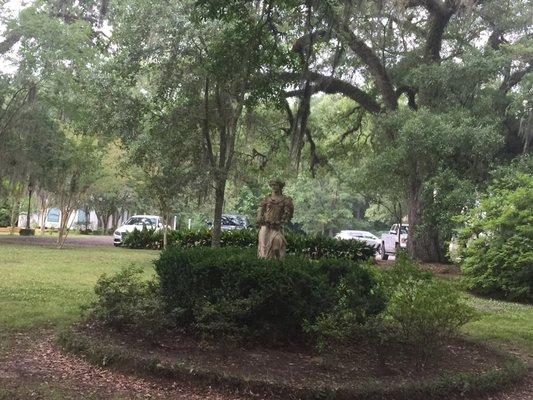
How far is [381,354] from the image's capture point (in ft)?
20.2

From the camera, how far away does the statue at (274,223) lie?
28.8 feet

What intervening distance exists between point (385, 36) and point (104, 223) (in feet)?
116

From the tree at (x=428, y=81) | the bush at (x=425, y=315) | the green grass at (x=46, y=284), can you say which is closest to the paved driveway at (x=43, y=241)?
the green grass at (x=46, y=284)

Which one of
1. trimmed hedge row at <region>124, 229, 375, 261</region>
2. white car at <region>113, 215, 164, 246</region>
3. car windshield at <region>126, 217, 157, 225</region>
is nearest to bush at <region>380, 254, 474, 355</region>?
trimmed hedge row at <region>124, 229, 375, 261</region>

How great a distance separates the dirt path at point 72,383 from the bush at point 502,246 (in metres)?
7.48

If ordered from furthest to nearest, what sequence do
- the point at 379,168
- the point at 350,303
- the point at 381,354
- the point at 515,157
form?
the point at 515,157 < the point at 379,168 < the point at 350,303 < the point at 381,354

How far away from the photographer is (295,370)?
19.7ft

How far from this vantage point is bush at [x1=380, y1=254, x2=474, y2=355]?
6.05 meters

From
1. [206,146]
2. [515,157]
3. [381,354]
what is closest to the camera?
[381,354]

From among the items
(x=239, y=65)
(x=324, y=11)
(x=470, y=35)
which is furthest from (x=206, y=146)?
(x=470, y=35)

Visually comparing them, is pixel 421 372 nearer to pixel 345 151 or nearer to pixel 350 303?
pixel 350 303

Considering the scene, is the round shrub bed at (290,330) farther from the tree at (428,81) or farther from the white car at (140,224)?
the white car at (140,224)

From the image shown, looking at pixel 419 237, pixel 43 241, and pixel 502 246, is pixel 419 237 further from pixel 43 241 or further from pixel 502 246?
pixel 43 241

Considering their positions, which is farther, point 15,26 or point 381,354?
point 15,26
